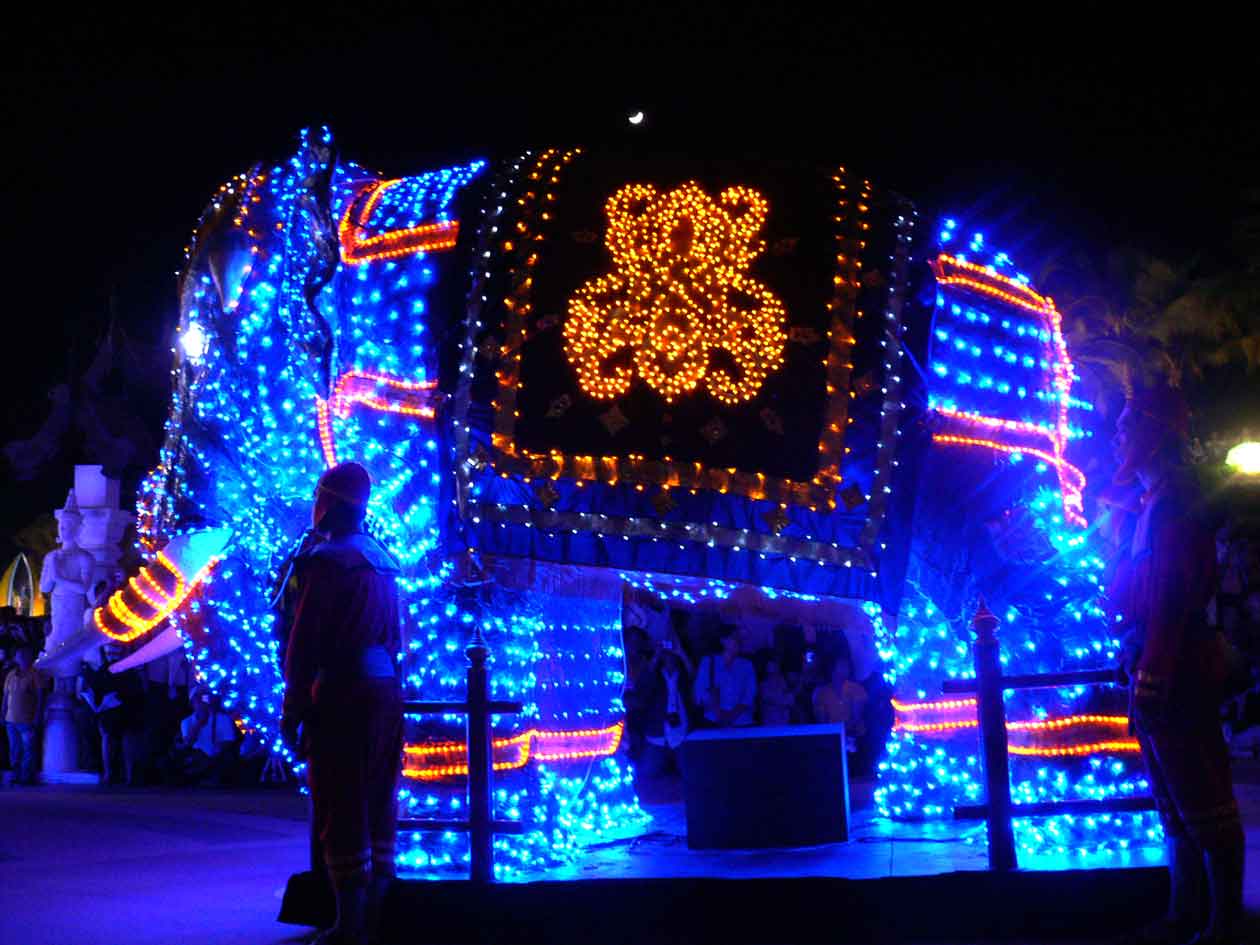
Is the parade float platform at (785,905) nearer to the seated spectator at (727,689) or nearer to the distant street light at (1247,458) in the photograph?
the seated spectator at (727,689)

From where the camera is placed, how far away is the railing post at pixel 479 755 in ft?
17.9

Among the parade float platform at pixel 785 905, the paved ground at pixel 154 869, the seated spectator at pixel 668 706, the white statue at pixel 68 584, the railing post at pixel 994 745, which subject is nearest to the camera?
the parade float platform at pixel 785 905

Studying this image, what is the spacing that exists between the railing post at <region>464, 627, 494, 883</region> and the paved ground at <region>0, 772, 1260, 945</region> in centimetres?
73

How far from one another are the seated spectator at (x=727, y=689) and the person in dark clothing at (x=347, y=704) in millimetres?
7242

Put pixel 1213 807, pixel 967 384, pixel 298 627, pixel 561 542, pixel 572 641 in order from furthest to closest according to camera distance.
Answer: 1. pixel 572 641
2. pixel 967 384
3. pixel 561 542
4. pixel 298 627
5. pixel 1213 807

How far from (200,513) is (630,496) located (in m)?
1.88

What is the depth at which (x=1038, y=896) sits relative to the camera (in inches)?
203

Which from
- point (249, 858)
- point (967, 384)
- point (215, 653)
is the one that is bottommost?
point (249, 858)

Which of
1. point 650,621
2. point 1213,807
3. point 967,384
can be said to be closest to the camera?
point 1213,807

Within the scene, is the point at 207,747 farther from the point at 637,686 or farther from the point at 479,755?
the point at 479,755

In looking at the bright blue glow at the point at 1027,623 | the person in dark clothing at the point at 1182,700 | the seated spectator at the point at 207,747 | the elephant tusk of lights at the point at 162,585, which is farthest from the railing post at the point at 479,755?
the seated spectator at the point at 207,747

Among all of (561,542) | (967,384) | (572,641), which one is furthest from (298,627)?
(967,384)

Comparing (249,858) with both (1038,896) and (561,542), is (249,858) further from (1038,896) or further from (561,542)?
(1038,896)

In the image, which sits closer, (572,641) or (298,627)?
(298,627)
